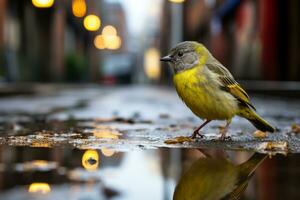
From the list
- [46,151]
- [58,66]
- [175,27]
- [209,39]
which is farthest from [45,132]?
[175,27]

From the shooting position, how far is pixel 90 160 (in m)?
2.84

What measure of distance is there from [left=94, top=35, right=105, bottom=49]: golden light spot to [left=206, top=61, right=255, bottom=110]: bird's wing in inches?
2133

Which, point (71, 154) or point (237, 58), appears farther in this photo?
point (237, 58)

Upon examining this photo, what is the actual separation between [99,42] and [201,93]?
190 feet

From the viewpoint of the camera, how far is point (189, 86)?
3.52 metres

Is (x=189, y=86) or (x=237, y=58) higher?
(x=189, y=86)

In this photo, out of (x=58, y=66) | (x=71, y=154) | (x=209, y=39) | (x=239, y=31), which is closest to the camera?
(x=71, y=154)

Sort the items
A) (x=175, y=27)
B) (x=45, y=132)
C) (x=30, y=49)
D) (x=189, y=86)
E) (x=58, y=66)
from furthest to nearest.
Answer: (x=175, y=27)
(x=58, y=66)
(x=30, y=49)
(x=45, y=132)
(x=189, y=86)

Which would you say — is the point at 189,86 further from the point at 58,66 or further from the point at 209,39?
the point at 209,39

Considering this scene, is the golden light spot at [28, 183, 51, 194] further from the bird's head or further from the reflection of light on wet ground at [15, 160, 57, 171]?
the bird's head

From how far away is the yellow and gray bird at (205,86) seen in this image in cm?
354

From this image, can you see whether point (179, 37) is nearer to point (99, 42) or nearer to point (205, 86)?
point (99, 42)

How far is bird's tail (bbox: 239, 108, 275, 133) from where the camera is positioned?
4020mm

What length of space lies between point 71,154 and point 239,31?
21.9 metres
